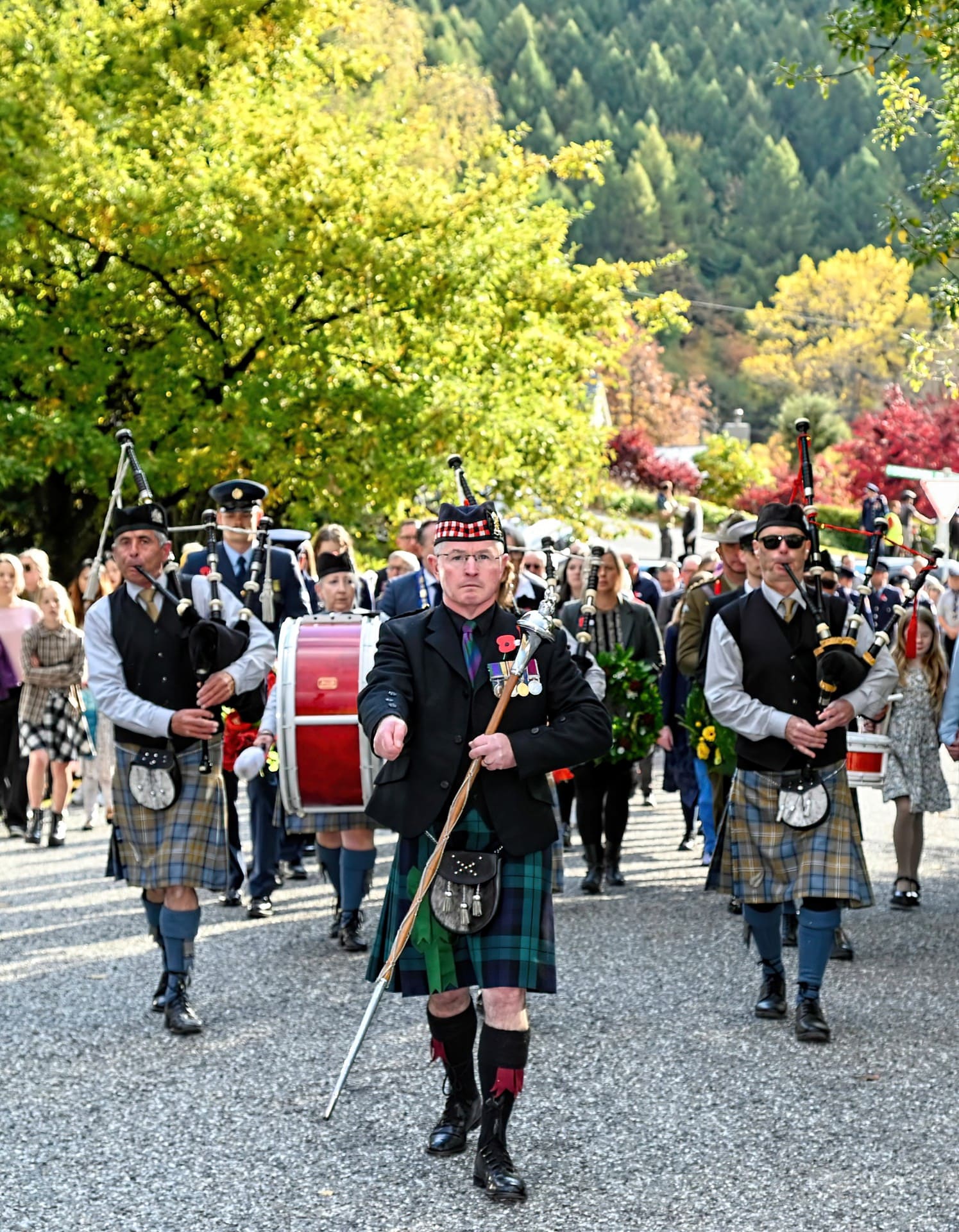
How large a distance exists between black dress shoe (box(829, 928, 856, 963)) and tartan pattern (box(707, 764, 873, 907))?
126cm

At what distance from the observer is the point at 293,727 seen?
7.12 m

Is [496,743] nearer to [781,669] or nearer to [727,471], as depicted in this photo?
[781,669]

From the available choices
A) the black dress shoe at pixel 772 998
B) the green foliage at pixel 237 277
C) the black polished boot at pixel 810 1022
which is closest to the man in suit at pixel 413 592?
the black dress shoe at pixel 772 998

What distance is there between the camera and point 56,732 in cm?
1132

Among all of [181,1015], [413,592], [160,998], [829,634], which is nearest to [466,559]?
[829,634]

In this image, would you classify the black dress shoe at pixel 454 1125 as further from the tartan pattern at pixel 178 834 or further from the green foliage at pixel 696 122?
the green foliage at pixel 696 122

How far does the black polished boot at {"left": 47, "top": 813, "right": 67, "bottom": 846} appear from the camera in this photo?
36.5ft

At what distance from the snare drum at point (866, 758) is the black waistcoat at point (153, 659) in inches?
141

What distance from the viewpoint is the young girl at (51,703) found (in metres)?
11.3

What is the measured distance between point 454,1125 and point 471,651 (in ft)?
4.37

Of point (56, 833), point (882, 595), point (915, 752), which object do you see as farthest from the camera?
point (882, 595)

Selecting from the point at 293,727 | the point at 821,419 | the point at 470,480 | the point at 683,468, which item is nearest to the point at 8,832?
the point at 293,727

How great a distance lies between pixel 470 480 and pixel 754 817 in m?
10.4

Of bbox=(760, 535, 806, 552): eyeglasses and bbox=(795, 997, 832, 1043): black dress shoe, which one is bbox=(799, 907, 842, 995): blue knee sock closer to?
bbox=(795, 997, 832, 1043): black dress shoe
